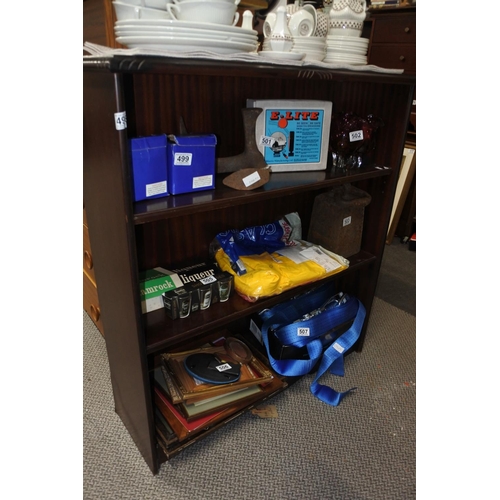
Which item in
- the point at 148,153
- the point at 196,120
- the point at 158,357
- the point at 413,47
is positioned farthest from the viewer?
the point at 413,47

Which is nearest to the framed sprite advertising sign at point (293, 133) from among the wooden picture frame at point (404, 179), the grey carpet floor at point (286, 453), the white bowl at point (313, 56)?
the white bowl at point (313, 56)

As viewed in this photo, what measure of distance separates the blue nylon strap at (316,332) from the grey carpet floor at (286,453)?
0.22 ft

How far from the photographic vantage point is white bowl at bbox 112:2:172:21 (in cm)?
87

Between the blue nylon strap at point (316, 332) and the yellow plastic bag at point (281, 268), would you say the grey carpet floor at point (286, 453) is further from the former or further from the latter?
the yellow plastic bag at point (281, 268)

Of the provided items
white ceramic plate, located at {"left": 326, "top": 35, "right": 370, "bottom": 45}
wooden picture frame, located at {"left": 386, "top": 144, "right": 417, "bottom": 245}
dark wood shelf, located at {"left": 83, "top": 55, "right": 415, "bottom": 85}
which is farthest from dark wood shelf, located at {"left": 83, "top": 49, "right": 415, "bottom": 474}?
wooden picture frame, located at {"left": 386, "top": 144, "right": 417, "bottom": 245}

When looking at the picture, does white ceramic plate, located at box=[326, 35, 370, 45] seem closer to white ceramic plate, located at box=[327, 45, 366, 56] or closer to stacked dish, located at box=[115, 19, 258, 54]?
white ceramic plate, located at box=[327, 45, 366, 56]

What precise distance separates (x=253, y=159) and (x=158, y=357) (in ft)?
2.87

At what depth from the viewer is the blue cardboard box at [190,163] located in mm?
1033

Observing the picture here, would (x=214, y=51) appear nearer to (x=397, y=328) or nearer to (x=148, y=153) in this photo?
(x=148, y=153)

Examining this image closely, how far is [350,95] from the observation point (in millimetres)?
1603

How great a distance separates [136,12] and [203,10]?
151 mm

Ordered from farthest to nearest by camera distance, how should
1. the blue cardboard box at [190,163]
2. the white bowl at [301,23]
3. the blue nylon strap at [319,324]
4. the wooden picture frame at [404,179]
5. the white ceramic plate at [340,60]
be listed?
the wooden picture frame at [404,179], the blue nylon strap at [319,324], the white ceramic plate at [340,60], the white bowl at [301,23], the blue cardboard box at [190,163]

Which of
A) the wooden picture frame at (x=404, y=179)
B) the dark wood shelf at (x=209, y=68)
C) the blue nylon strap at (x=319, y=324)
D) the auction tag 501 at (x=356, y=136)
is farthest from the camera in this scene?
the wooden picture frame at (x=404, y=179)

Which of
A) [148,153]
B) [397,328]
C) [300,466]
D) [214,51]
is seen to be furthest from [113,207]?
[397,328]
